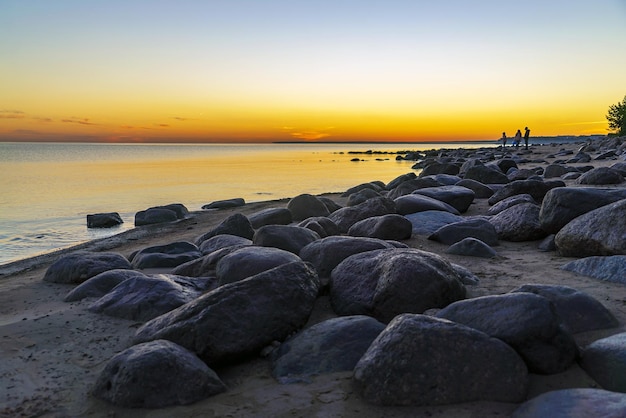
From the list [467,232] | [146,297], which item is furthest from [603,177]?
[146,297]

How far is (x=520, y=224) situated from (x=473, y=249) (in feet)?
3.34

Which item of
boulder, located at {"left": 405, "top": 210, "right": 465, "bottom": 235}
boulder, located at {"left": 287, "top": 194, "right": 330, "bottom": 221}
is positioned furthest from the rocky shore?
boulder, located at {"left": 287, "top": 194, "right": 330, "bottom": 221}

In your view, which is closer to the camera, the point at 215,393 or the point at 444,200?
the point at 215,393

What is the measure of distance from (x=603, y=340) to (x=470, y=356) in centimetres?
85

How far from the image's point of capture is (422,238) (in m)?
Answer: 6.20

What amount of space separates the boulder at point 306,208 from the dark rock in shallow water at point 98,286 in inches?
182

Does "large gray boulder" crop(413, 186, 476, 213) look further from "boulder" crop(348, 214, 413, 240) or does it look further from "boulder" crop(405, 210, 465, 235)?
"boulder" crop(348, 214, 413, 240)

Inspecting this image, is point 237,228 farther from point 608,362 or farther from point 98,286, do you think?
point 608,362

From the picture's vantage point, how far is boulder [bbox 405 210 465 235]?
6.52 meters

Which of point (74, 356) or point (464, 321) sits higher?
point (464, 321)

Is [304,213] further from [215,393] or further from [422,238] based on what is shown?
[215,393]

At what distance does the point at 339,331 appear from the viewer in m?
3.08

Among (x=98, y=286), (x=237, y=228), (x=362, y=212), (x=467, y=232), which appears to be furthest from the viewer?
(x=237, y=228)

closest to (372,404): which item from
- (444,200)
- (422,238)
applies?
(422,238)
